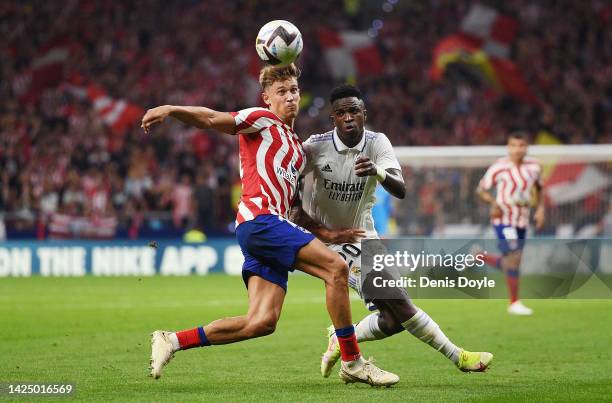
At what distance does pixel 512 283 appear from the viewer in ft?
44.8

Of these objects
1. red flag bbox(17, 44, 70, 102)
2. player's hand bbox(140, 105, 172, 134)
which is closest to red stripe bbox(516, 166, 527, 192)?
player's hand bbox(140, 105, 172, 134)

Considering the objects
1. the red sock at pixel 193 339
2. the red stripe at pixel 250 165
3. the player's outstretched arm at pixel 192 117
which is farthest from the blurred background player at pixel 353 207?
the red sock at pixel 193 339

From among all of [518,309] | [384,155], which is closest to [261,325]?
[384,155]

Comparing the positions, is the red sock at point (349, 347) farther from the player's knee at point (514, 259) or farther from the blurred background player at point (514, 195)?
the blurred background player at point (514, 195)

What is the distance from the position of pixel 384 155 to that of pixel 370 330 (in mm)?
1379

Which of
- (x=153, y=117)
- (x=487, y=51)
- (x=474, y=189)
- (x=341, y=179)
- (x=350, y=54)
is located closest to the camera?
(x=153, y=117)

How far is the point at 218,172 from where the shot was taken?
23.6m

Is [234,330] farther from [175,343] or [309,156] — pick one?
[309,156]

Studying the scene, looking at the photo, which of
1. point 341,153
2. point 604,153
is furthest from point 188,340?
point 604,153

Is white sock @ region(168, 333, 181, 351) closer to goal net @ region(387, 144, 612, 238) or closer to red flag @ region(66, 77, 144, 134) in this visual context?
goal net @ region(387, 144, 612, 238)

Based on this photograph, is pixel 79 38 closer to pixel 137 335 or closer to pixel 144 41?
pixel 144 41

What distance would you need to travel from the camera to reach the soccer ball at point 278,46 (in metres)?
7.57

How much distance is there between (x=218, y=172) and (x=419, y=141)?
17.8 feet

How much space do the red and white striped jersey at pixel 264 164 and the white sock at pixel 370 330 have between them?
1181mm
